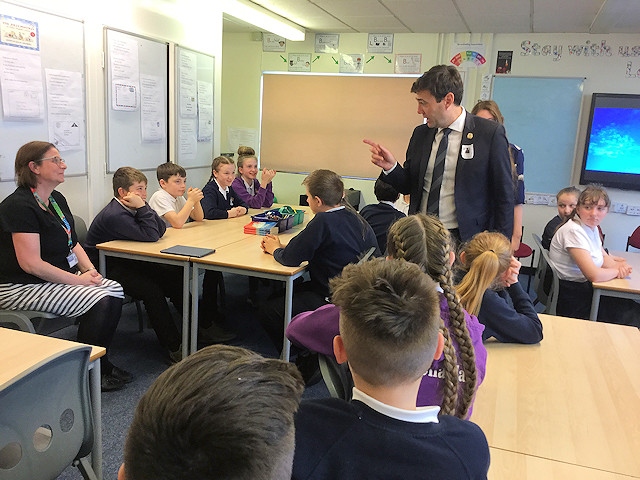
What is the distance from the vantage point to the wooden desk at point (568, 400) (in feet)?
4.51

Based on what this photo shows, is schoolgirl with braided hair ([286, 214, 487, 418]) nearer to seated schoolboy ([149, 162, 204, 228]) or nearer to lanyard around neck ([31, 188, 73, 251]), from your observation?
lanyard around neck ([31, 188, 73, 251])

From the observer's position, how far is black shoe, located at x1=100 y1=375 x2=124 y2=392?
9.61 feet

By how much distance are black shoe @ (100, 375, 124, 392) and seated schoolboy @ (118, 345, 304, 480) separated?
2.55 metres

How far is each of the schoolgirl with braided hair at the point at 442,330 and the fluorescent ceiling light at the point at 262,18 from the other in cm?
372

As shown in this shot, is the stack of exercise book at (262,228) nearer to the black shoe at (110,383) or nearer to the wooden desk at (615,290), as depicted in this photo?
the black shoe at (110,383)

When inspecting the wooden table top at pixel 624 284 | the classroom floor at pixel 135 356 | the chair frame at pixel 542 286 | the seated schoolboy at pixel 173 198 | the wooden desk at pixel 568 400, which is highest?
the seated schoolboy at pixel 173 198

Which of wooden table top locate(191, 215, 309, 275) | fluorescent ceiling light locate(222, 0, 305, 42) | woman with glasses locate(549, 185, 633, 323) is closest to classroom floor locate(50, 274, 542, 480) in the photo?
wooden table top locate(191, 215, 309, 275)

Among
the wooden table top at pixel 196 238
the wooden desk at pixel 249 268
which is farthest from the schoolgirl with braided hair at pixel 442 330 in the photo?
the wooden table top at pixel 196 238

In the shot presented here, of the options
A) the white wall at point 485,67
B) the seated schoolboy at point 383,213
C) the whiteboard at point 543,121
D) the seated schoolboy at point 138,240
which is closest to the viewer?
the seated schoolboy at point 138,240

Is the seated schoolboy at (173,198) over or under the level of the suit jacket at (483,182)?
under

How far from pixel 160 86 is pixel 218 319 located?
197 cm

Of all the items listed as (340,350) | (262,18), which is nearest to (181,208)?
(262,18)

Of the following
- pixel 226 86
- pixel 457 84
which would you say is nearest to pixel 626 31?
pixel 457 84

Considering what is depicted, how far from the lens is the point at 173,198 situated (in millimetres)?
4094
